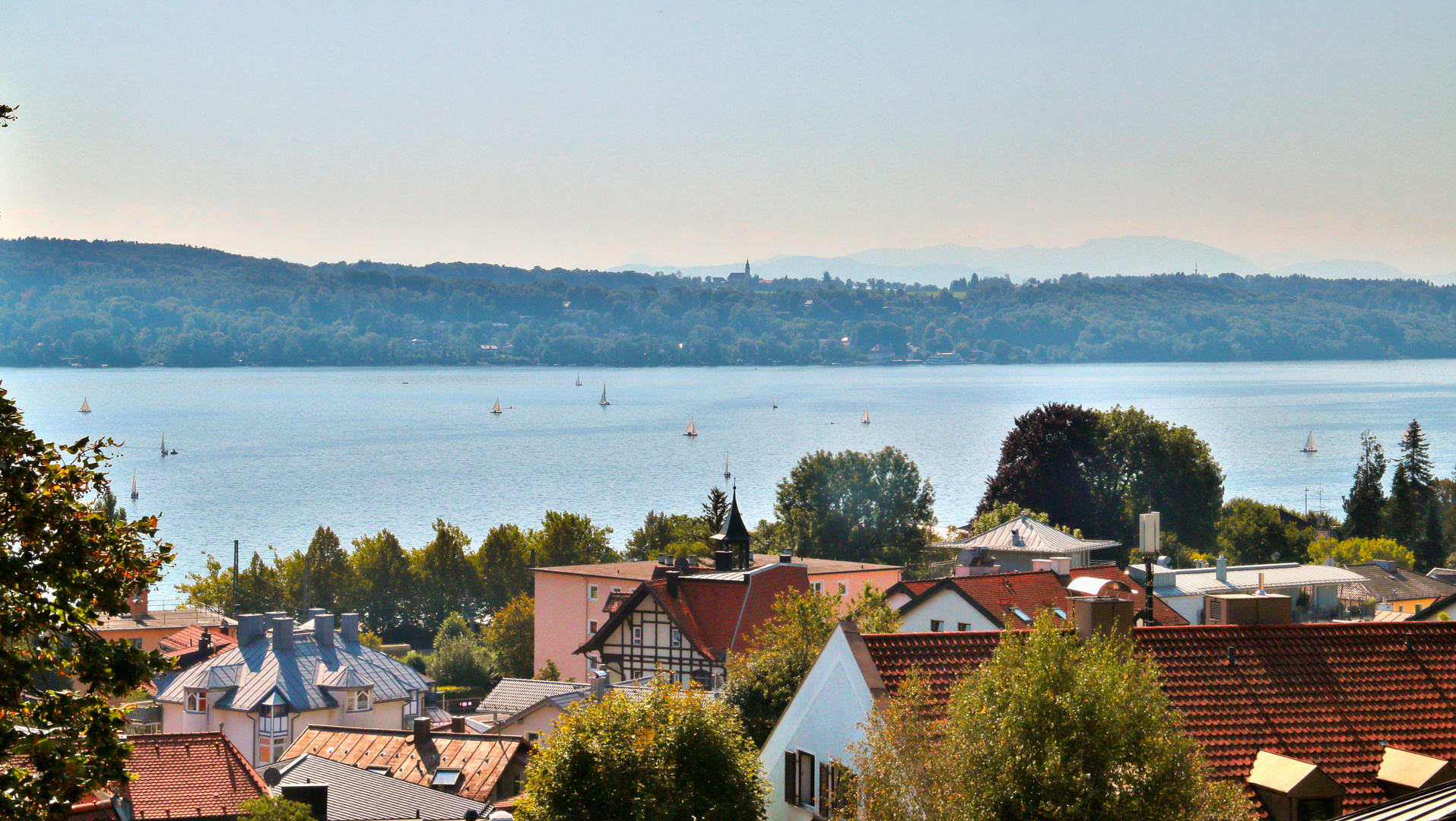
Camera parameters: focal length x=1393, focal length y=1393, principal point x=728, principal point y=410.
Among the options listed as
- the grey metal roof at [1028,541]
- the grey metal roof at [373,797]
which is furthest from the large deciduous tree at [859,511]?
the grey metal roof at [373,797]

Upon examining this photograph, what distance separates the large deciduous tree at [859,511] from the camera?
91.5 metres

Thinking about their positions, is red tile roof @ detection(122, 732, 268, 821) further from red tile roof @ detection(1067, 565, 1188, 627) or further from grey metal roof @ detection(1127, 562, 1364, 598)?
grey metal roof @ detection(1127, 562, 1364, 598)

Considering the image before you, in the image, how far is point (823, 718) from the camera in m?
16.9

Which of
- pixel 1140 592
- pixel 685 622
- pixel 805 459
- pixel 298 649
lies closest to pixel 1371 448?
pixel 805 459

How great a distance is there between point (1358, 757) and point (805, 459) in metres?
80.8

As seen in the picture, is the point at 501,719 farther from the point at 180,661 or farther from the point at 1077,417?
the point at 1077,417

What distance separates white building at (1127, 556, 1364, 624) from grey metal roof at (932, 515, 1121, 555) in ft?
33.9

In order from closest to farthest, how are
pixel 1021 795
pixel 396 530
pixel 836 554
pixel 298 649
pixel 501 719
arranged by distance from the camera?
1. pixel 1021 795
2. pixel 501 719
3. pixel 298 649
4. pixel 836 554
5. pixel 396 530

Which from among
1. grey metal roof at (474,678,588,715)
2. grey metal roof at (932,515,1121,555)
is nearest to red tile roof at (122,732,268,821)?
grey metal roof at (474,678,588,715)

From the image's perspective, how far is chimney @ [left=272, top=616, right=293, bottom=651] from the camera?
50.5m

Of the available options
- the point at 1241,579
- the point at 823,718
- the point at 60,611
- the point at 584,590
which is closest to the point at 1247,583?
the point at 1241,579

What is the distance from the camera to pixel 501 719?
41688mm

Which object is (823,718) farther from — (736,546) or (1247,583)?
(736,546)

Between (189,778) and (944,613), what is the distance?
19640 mm
